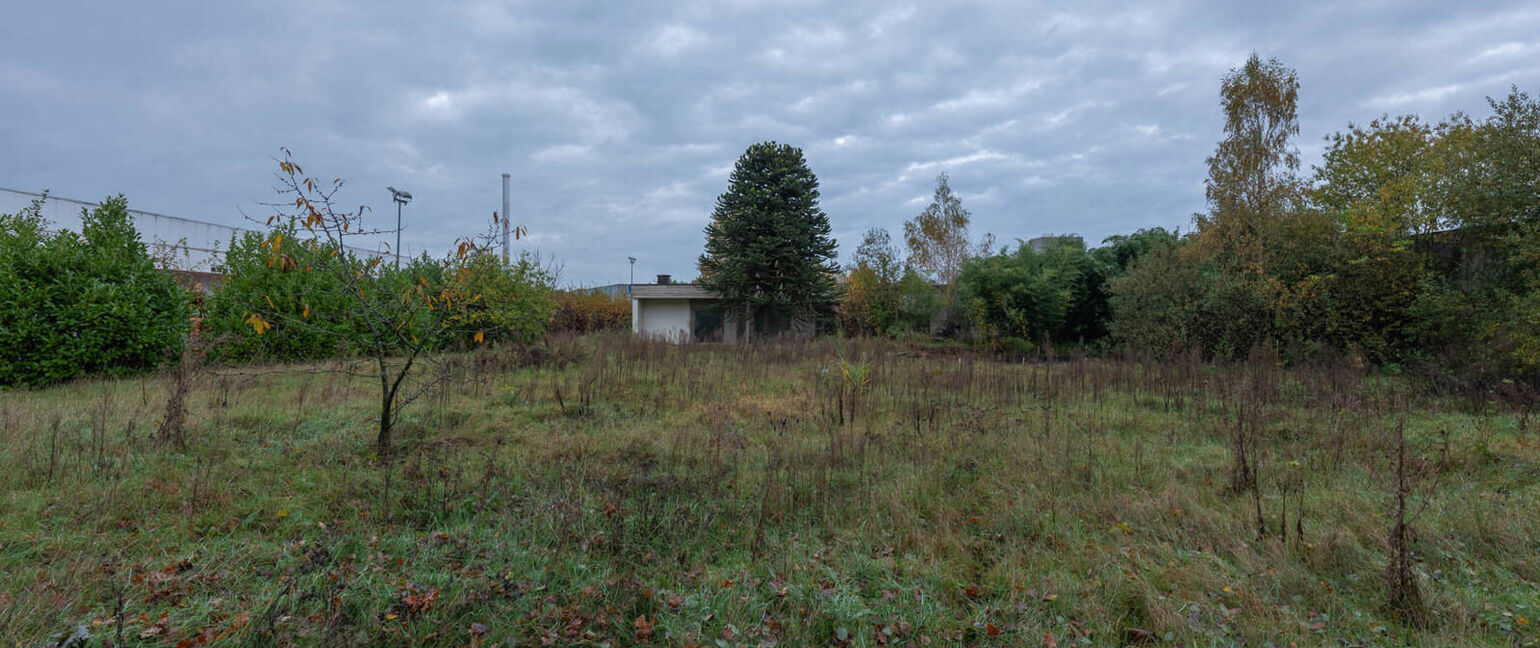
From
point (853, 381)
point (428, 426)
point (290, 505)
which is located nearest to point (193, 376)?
point (428, 426)

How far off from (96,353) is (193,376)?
428 centimetres

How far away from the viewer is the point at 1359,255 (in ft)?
40.0

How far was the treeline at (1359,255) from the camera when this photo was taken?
958 cm

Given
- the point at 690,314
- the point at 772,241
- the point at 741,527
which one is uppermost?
the point at 772,241

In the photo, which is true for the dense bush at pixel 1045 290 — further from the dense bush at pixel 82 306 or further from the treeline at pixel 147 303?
the dense bush at pixel 82 306

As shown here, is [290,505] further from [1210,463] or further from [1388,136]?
[1388,136]

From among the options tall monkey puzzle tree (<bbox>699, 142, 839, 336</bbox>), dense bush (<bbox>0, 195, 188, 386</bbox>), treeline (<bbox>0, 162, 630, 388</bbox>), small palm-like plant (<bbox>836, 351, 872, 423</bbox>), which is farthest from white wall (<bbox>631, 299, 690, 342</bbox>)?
small palm-like plant (<bbox>836, 351, 872, 423</bbox>)

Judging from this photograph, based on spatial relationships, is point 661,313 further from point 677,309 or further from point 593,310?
point 593,310

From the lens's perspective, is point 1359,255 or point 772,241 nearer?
point 1359,255

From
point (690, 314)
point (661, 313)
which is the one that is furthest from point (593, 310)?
point (690, 314)

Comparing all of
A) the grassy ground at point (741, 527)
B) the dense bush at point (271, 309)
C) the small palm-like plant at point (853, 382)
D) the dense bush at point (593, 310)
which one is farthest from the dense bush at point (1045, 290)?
the dense bush at point (271, 309)

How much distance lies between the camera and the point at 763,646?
2.47 m

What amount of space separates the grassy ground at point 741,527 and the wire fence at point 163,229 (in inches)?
515

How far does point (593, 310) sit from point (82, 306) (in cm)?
1596
